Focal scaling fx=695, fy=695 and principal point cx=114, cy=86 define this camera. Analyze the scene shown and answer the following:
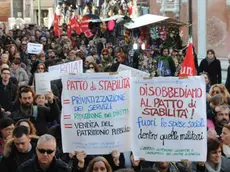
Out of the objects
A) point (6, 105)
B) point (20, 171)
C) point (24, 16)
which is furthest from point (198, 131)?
point (24, 16)

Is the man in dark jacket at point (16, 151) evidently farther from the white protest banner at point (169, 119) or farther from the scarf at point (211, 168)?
the scarf at point (211, 168)

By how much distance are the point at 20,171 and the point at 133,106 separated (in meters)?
1.30

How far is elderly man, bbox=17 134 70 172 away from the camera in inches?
252

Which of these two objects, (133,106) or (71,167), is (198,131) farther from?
(71,167)

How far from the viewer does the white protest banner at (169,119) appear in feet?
21.8

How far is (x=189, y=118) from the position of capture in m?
6.71

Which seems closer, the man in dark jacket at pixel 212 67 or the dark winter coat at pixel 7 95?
the dark winter coat at pixel 7 95

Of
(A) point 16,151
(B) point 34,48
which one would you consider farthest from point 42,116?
(B) point 34,48

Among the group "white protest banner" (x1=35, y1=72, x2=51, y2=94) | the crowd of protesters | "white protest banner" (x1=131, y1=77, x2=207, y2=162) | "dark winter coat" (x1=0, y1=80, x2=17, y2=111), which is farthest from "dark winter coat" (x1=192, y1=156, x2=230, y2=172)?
"dark winter coat" (x1=0, y1=80, x2=17, y2=111)

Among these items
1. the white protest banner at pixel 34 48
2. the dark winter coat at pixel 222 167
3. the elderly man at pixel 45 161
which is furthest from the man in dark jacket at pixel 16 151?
the white protest banner at pixel 34 48

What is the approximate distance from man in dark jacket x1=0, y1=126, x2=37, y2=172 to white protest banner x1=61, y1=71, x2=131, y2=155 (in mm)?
376

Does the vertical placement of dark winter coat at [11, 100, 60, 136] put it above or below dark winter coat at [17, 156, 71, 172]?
above

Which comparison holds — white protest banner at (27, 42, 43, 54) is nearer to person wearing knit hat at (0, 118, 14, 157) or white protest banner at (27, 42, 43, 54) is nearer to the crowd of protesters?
the crowd of protesters

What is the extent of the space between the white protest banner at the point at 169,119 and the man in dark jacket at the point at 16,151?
107 centimetres
